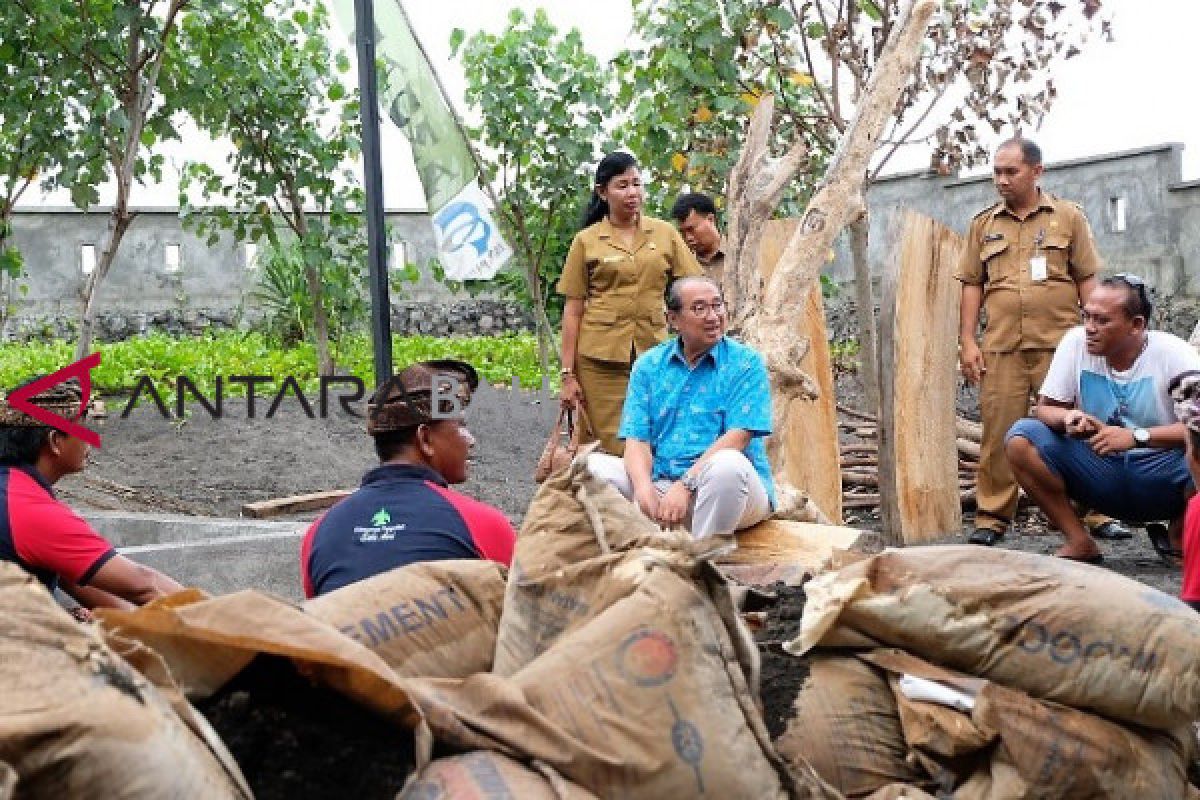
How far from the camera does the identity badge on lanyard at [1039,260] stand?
7.18 metres

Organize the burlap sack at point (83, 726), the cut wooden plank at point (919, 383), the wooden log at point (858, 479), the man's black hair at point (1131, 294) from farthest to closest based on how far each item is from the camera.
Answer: the wooden log at point (858, 479) < the cut wooden plank at point (919, 383) < the man's black hair at point (1131, 294) < the burlap sack at point (83, 726)

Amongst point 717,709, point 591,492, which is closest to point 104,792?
point 717,709

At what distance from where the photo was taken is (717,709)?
104 inches

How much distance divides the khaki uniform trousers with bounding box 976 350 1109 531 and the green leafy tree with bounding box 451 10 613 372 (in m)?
7.76

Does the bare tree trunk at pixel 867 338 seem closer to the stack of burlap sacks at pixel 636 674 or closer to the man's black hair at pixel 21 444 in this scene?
the man's black hair at pixel 21 444

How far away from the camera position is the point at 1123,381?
20.0 ft

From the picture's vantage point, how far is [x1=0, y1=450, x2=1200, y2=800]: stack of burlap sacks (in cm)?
224

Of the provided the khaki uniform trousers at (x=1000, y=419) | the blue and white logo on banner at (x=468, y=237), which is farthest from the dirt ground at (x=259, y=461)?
the blue and white logo on banner at (x=468, y=237)

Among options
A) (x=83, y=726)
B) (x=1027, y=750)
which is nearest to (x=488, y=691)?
(x=83, y=726)

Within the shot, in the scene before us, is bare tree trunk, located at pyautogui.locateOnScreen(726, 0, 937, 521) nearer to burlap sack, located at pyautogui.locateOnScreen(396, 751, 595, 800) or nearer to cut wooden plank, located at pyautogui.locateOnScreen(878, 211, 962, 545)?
cut wooden plank, located at pyautogui.locateOnScreen(878, 211, 962, 545)

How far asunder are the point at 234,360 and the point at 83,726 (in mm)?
13837

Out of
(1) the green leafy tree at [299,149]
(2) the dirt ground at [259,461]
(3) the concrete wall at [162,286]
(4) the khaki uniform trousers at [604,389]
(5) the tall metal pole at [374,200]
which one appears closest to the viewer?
(5) the tall metal pole at [374,200]

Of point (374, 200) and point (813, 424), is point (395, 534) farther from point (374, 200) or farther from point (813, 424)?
point (813, 424)

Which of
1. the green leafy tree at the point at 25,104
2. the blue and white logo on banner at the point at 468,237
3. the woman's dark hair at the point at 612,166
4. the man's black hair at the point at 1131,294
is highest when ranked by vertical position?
the green leafy tree at the point at 25,104
